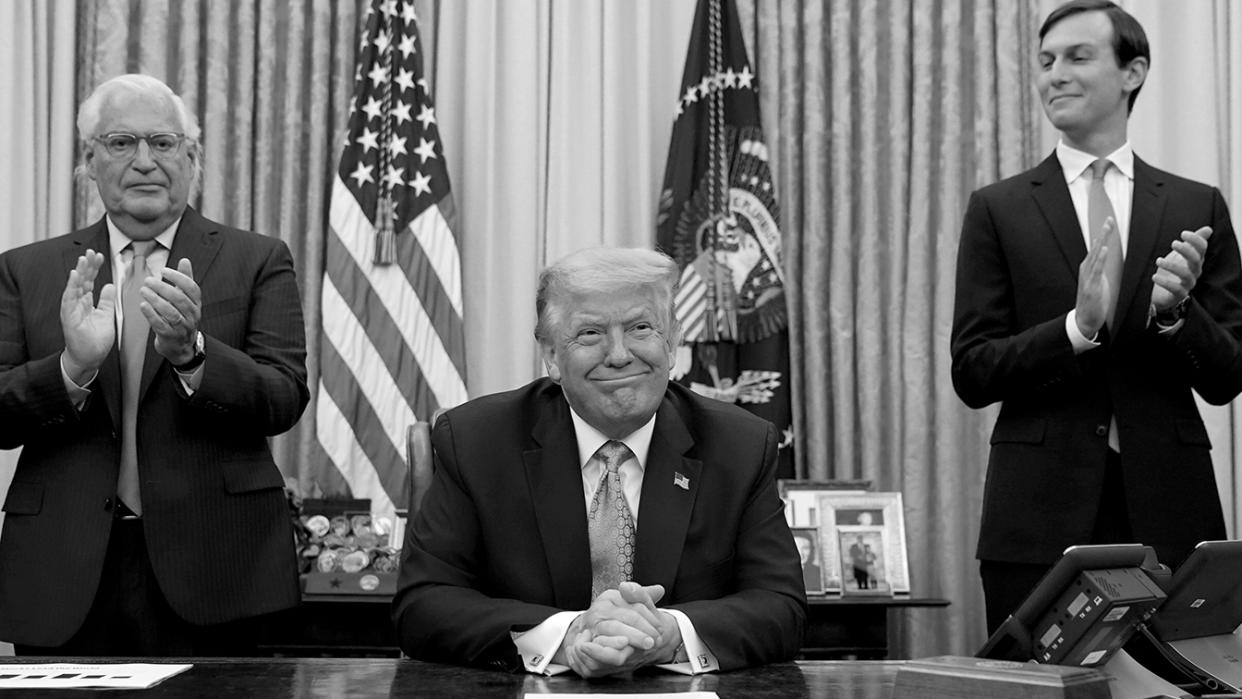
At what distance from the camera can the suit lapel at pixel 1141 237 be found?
10.6 feet

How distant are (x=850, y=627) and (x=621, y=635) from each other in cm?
260

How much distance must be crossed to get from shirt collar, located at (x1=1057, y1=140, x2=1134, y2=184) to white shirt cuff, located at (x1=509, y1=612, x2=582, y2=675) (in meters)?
1.89

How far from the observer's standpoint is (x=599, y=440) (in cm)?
260

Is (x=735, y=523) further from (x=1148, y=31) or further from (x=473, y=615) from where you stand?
(x=1148, y=31)

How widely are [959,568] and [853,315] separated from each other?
1.04 metres

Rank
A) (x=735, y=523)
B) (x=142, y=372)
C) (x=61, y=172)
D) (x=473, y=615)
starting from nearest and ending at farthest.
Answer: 1. (x=473, y=615)
2. (x=735, y=523)
3. (x=142, y=372)
4. (x=61, y=172)

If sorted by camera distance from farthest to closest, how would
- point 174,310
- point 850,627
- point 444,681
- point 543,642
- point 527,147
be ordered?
point 527,147
point 850,627
point 174,310
point 543,642
point 444,681

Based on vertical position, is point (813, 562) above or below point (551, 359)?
below

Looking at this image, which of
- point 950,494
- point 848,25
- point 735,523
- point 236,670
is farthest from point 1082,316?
point 848,25

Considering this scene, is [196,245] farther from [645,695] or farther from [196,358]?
[645,695]

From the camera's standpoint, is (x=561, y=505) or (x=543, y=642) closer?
(x=543, y=642)

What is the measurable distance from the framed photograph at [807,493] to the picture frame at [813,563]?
0.12m

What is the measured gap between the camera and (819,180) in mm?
5340

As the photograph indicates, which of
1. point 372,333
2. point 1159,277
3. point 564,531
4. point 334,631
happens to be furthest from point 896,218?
point 564,531
